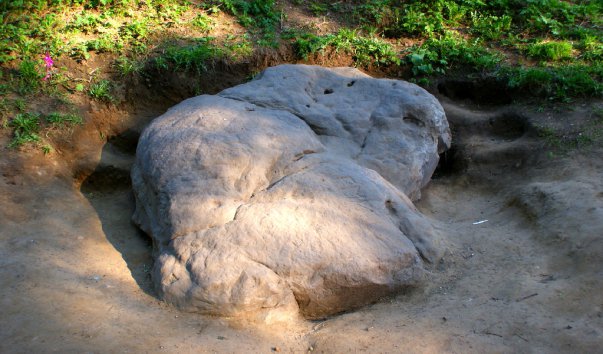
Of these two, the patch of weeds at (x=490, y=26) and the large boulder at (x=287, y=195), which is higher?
the patch of weeds at (x=490, y=26)

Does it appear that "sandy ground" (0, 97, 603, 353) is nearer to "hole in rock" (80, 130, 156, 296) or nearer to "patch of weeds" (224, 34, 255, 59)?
"hole in rock" (80, 130, 156, 296)

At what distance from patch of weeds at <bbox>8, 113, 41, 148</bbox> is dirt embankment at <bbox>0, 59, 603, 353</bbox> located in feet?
0.40

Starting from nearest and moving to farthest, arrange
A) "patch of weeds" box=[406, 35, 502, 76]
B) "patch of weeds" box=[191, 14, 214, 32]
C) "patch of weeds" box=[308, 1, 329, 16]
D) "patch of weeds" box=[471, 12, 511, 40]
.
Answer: "patch of weeds" box=[191, 14, 214, 32] < "patch of weeds" box=[406, 35, 502, 76] < "patch of weeds" box=[471, 12, 511, 40] < "patch of weeds" box=[308, 1, 329, 16]

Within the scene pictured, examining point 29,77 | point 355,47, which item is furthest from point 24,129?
point 355,47

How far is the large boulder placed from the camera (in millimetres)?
3611

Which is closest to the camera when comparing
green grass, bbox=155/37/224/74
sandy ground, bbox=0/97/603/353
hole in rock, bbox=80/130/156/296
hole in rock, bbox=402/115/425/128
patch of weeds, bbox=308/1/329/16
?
sandy ground, bbox=0/97/603/353

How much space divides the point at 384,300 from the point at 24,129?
347 centimetres

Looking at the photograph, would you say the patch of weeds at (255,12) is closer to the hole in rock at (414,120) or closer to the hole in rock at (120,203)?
the hole in rock at (120,203)

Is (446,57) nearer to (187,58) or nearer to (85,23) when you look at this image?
(187,58)

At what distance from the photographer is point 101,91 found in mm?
5566

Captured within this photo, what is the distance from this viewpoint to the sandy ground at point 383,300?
3188 millimetres

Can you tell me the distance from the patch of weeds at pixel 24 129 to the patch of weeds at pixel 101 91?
25.0 inches

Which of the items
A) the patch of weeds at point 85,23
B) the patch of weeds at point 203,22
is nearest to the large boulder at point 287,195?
the patch of weeds at point 203,22

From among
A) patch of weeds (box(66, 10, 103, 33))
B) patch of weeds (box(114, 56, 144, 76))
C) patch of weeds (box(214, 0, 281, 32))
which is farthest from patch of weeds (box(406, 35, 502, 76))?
patch of weeds (box(66, 10, 103, 33))
